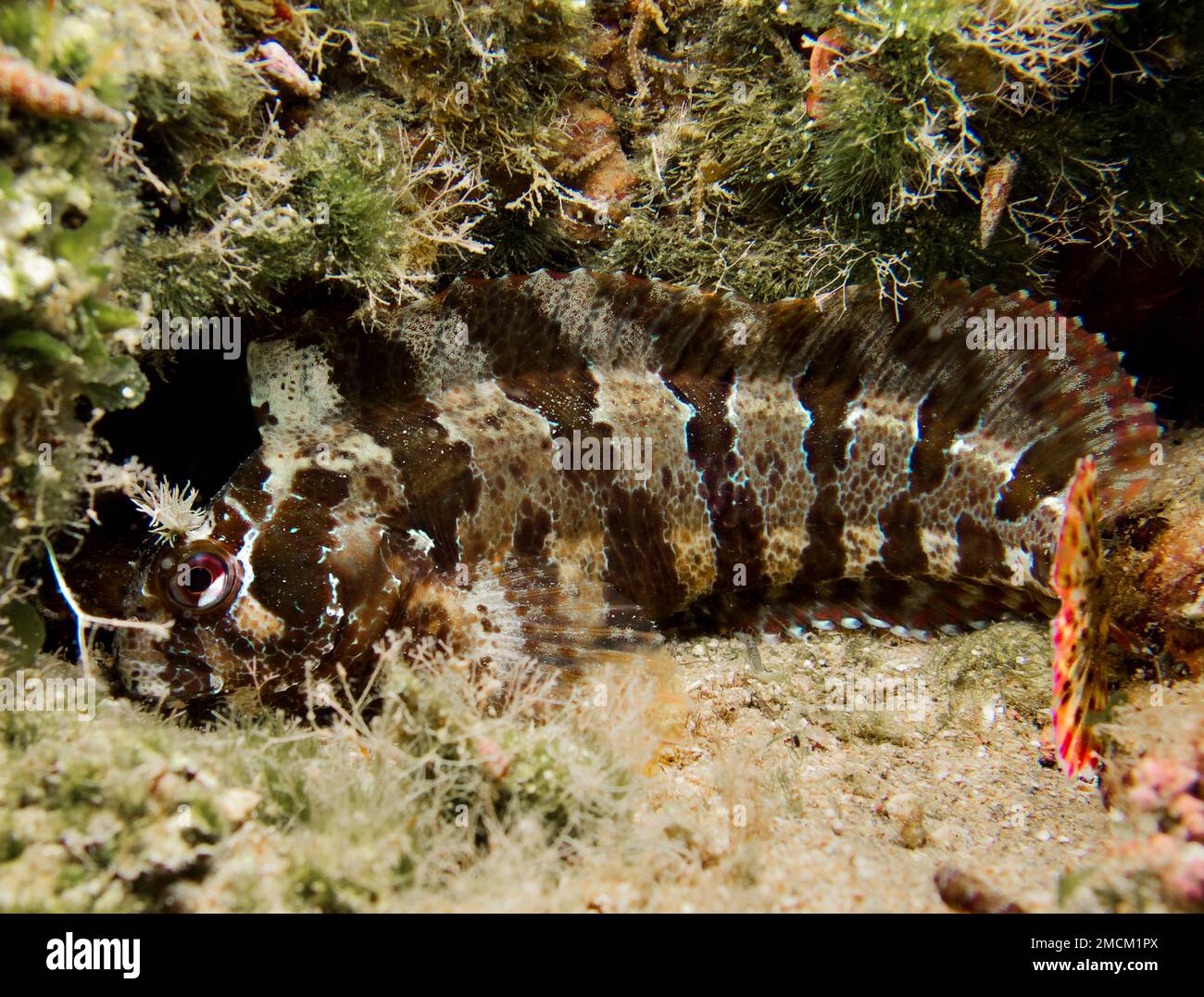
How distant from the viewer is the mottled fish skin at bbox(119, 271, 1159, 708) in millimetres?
3709

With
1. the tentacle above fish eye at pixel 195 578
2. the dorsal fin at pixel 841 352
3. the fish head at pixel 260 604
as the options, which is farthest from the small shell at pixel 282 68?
the tentacle above fish eye at pixel 195 578

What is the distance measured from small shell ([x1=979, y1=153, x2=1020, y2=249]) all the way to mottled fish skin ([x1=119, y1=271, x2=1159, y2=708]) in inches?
16.4

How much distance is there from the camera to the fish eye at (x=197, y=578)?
10.9 ft

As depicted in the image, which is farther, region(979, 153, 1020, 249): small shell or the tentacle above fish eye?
region(979, 153, 1020, 249): small shell

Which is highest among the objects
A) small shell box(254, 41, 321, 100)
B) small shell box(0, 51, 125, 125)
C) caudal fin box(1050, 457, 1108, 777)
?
small shell box(254, 41, 321, 100)

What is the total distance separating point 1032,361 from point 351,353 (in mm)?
3467

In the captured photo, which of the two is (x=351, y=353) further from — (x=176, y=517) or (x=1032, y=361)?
(x=1032, y=361)

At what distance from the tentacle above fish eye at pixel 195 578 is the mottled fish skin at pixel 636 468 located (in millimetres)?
64

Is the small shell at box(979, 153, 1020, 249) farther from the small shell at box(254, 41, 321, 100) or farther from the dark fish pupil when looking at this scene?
the dark fish pupil

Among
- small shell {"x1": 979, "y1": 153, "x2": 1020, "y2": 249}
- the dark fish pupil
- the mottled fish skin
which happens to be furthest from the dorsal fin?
the dark fish pupil

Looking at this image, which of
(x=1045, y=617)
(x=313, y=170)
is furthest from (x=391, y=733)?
(x=1045, y=617)

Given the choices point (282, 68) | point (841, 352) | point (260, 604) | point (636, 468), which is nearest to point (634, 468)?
point (636, 468)

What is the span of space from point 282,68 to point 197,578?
2.12m
